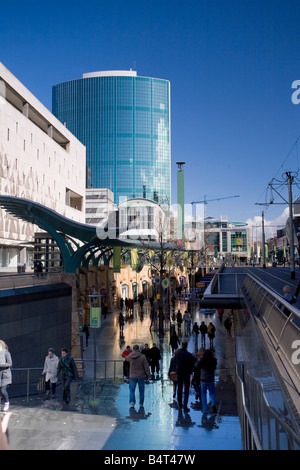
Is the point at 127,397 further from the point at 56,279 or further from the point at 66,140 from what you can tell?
the point at 66,140

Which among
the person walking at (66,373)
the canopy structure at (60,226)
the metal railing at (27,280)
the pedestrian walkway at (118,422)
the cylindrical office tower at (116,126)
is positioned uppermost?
the cylindrical office tower at (116,126)

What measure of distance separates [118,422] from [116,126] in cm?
15630

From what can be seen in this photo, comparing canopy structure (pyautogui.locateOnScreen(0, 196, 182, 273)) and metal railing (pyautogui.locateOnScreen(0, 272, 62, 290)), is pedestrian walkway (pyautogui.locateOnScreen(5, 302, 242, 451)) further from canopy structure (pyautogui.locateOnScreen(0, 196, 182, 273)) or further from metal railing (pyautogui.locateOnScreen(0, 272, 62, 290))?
canopy structure (pyautogui.locateOnScreen(0, 196, 182, 273))

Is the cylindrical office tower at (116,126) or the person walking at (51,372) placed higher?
the cylindrical office tower at (116,126)

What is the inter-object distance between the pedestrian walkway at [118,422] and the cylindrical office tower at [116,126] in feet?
486

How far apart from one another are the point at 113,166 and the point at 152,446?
155 m

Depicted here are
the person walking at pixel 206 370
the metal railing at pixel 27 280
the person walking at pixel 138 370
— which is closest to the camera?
the person walking at pixel 206 370

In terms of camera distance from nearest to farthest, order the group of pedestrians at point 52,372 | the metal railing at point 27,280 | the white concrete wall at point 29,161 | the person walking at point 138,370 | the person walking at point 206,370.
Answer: the person walking at point 206,370
the group of pedestrians at point 52,372
the person walking at point 138,370
the metal railing at point 27,280
the white concrete wall at point 29,161

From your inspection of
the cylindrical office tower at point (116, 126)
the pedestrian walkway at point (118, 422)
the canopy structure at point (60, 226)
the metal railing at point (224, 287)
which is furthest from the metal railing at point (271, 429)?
the cylindrical office tower at point (116, 126)

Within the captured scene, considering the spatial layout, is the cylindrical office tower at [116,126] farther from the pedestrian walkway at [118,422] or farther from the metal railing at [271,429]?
the metal railing at [271,429]

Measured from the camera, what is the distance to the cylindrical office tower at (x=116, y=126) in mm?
157250

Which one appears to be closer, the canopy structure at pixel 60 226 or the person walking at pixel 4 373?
the person walking at pixel 4 373

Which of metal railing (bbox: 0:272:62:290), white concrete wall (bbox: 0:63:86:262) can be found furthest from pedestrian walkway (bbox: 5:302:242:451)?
white concrete wall (bbox: 0:63:86:262)
